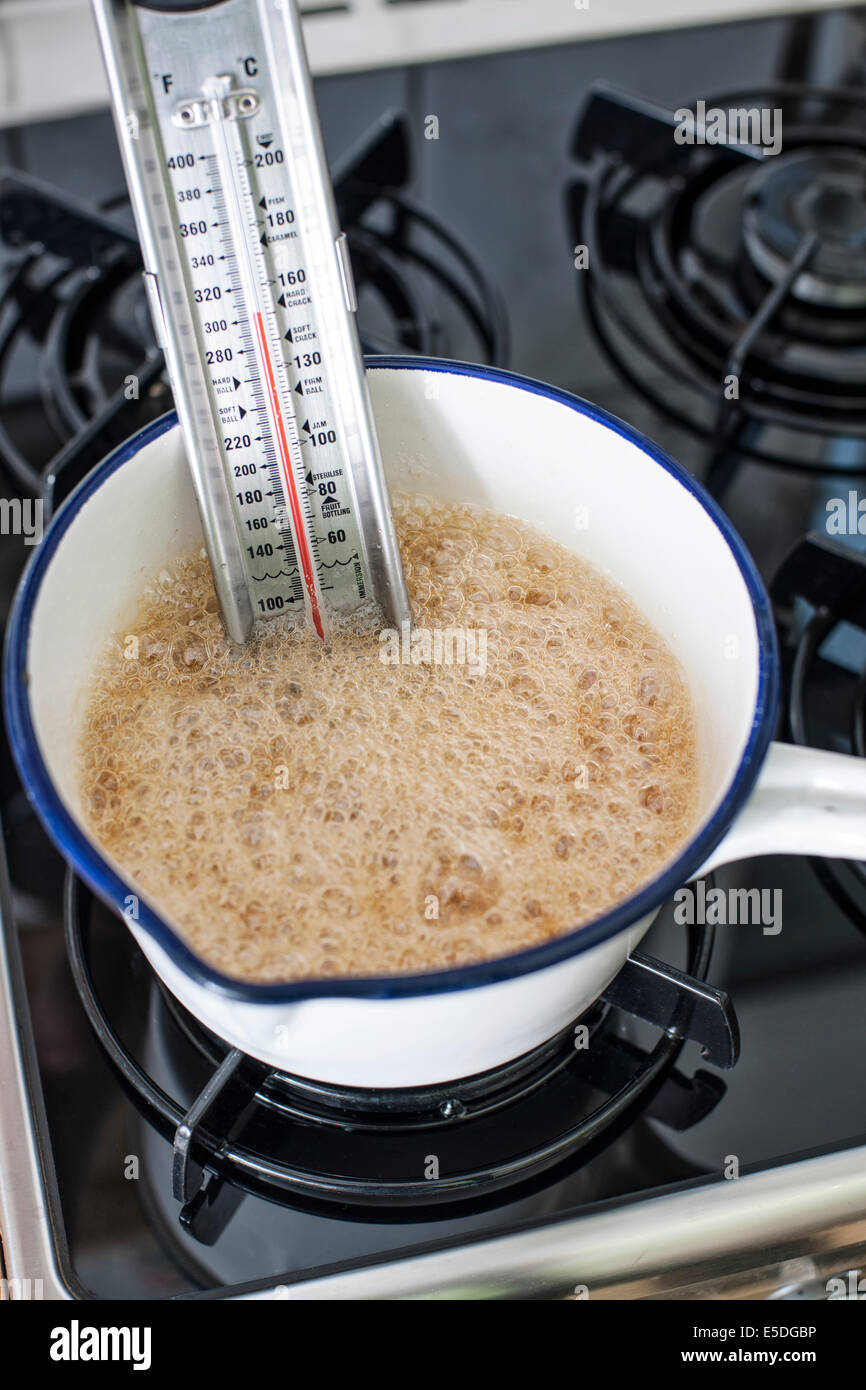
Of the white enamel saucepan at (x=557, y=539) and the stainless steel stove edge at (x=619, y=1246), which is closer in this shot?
the white enamel saucepan at (x=557, y=539)

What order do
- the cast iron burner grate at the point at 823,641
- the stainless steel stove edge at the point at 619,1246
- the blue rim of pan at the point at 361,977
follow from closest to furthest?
the blue rim of pan at the point at 361,977, the stainless steel stove edge at the point at 619,1246, the cast iron burner grate at the point at 823,641

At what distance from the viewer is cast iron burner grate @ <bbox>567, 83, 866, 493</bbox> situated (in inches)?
38.9

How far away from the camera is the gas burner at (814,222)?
1.00m

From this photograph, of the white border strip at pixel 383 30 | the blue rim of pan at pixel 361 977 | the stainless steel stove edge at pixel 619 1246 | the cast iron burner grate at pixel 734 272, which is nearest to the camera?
the blue rim of pan at pixel 361 977

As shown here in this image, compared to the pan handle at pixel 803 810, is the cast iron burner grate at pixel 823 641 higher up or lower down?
higher up

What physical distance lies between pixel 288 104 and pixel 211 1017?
0.49m

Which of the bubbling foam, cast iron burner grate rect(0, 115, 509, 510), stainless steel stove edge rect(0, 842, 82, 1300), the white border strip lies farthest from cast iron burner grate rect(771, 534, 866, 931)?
the white border strip

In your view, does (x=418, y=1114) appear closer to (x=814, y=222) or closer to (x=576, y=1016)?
(x=576, y=1016)

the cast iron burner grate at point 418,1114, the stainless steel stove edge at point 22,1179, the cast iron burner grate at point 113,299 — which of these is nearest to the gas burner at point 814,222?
the cast iron burner grate at point 113,299

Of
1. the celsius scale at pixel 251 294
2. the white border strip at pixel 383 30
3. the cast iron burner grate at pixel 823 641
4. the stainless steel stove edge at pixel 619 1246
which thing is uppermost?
the white border strip at pixel 383 30

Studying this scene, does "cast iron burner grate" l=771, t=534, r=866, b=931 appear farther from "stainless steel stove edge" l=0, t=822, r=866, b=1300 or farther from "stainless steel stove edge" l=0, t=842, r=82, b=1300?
"stainless steel stove edge" l=0, t=842, r=82, b=1300

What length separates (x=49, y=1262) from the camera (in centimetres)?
66

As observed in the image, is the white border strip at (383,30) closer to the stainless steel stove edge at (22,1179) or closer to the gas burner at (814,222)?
the gas burner at (814,222)

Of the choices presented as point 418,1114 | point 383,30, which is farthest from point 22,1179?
point 383,30
